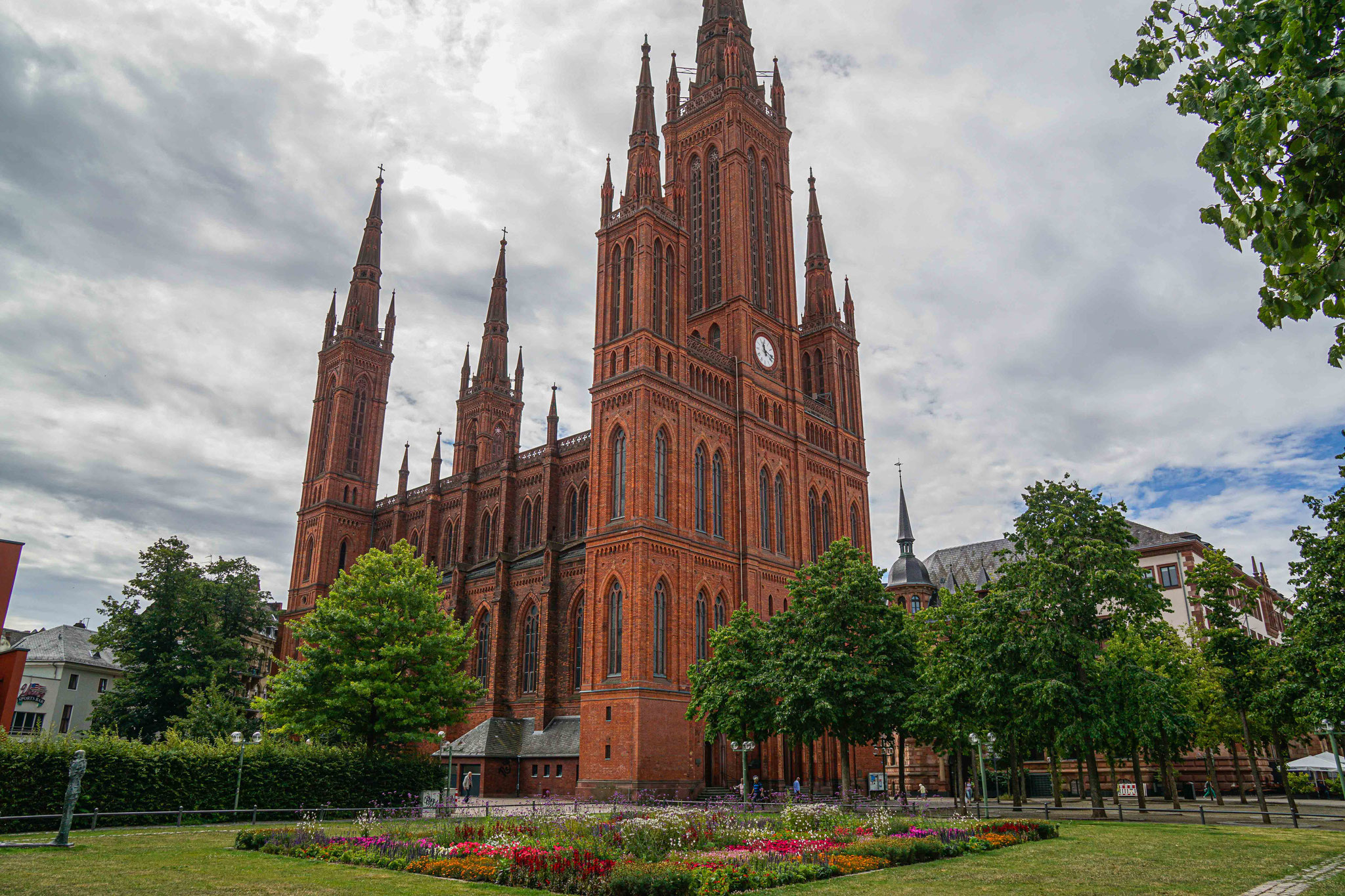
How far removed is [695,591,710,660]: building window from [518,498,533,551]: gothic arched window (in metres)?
18.9

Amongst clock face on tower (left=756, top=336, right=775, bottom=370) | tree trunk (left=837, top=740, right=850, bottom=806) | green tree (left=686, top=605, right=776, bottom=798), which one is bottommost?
tree trunk (left=837, top=740, right=850, bottom=806)

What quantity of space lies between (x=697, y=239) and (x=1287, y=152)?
58.9 m

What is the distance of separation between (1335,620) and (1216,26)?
2508cm

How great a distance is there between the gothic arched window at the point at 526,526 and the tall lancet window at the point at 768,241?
23248 mm

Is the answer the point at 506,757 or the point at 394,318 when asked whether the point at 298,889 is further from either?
the point at 394,318

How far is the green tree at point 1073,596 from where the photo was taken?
29906 millimetres

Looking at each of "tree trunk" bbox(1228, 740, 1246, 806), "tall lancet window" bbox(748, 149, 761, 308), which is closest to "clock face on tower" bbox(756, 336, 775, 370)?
"tall lancet window" bbox(748, 149, 761, 308)

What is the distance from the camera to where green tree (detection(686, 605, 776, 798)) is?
39.0 m

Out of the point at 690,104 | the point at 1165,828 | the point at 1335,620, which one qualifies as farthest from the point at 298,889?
the point at 690,104

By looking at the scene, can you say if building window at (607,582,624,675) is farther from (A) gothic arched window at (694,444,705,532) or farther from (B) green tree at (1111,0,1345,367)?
(B) green tree at (1111,0,1345,367)

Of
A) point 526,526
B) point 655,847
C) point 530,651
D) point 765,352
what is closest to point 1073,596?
A: point 655,847

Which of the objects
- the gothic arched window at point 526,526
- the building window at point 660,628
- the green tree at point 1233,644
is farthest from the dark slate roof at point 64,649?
the green tree at point 1233,644

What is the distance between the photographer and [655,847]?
58.9 feet

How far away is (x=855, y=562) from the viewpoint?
126ft
